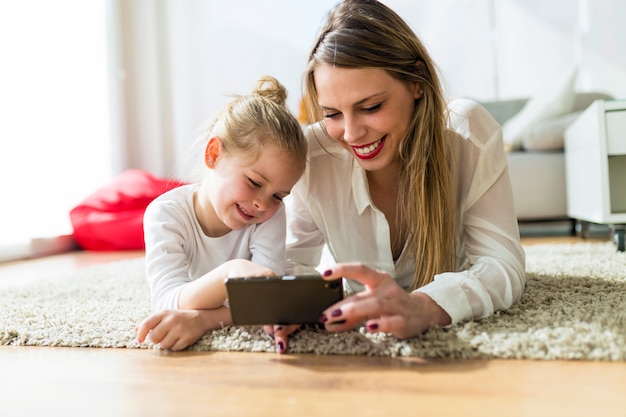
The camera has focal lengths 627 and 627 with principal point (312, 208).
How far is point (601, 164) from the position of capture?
219 cm

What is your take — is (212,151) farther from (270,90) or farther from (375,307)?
(375,307)

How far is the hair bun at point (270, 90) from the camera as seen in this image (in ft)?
4.48

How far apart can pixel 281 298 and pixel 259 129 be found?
1.43ft

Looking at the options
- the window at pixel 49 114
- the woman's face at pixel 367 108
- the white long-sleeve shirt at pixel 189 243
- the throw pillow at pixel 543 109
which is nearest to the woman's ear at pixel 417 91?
the woman's face at pixel 367 108

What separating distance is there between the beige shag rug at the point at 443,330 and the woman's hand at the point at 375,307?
38mm

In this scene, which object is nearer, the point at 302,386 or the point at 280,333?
the point at 302,386

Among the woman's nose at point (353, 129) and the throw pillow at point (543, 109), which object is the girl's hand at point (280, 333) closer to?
the woman's nose at point (353, 129)

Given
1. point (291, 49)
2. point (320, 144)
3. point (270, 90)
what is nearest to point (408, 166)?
point (320, 144)

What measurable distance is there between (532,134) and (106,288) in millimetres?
2260

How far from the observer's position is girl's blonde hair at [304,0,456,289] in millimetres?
1217

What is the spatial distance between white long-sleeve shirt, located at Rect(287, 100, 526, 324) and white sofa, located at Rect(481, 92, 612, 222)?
186 centimetres

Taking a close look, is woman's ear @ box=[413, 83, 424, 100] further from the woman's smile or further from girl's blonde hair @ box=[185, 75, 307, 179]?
girl's blonde hair @ box=[185, 75, 307, 179]

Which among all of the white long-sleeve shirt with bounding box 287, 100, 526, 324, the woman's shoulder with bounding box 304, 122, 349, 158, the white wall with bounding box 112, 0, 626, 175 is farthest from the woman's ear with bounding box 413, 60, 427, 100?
the white wall with bounding box 112, 0, 626, 175

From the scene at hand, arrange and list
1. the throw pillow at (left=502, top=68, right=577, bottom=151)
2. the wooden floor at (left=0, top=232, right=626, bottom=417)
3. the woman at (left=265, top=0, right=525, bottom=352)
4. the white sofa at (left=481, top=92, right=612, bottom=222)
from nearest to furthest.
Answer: the wooden floor at (left=0, top=232, right=626, bottom=417)
the woman at (left=265, top=0, right=525, bottom=352)
the white sofa at (left=481, top=92, right=612, bottom=222)
the throw pillow at (left=502, top=68, right=577, bottom=151)
